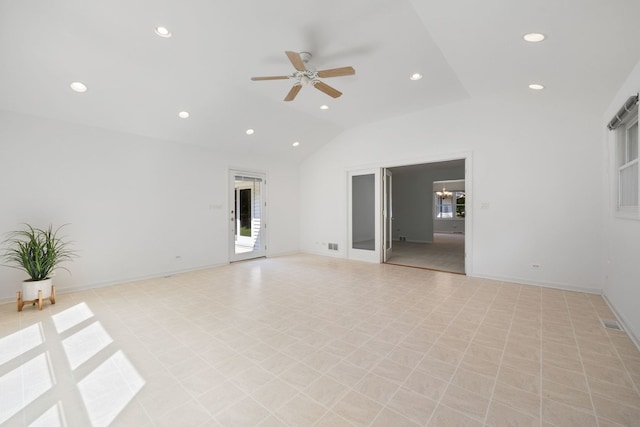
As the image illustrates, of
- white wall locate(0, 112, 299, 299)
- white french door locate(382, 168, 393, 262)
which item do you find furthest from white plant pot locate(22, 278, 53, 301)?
white french door locate(382, 168, 393, 262)

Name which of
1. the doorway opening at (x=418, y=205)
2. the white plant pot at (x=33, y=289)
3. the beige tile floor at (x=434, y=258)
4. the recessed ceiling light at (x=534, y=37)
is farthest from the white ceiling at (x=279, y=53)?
the doorway opening at (x=418, y=205)

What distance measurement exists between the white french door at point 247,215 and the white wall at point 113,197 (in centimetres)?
19

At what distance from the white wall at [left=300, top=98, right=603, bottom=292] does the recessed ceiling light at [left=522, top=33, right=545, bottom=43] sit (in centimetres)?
182

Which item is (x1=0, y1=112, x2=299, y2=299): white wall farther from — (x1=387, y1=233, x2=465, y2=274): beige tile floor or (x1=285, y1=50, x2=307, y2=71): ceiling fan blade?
(x1=387, y1=233, x2=465, y2=274): beige tile floor

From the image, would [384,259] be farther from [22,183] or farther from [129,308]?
[22,183]

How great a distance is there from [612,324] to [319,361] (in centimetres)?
323

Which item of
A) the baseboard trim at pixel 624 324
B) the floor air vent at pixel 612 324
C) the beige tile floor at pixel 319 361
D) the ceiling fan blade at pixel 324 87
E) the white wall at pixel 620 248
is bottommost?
the beige tile floor at pixel 319 361

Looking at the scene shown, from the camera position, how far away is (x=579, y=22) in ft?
8.54

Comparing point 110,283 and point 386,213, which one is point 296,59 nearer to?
point 386,213

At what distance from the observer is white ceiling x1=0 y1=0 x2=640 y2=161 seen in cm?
267

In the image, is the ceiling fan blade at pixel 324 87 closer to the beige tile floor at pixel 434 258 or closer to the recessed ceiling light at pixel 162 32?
the recessed ceiling light at pixel 162 32

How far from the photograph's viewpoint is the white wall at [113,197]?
13.0 feet

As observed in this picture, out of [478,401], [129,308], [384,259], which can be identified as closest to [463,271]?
[384,259]

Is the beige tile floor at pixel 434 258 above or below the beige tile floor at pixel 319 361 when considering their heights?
above
